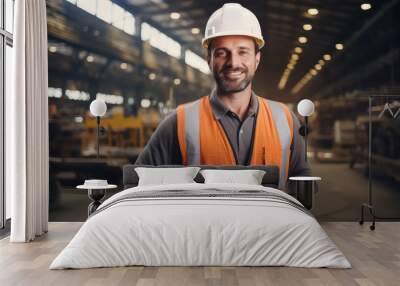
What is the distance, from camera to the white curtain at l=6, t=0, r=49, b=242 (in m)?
5.62

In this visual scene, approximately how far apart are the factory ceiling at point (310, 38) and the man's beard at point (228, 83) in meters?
0.18

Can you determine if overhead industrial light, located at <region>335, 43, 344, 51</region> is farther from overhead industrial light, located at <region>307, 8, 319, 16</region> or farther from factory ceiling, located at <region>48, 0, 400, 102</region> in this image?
A: overhead industrial light, located at <region>307, 8, 319, 16</region>

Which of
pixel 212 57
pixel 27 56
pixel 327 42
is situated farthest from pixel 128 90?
pixel 327 42

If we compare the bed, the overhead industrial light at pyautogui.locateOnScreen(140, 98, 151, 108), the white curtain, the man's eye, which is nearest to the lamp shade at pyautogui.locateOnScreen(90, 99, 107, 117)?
the overhead industrial light at pyautogui.locateOnScreen(140, 98, 151, 108)

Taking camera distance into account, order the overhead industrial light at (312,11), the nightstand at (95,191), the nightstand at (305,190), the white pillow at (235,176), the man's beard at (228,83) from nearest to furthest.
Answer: the white pillow at (235,176)
the nightstand at (95,191)
the nightstand at (305,190)
the man's beard at (228,83)
the overhead industrial light at (312,11)

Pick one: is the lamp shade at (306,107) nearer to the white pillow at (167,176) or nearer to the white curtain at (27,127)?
the white pillow at (167,176)

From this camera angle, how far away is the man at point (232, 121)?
22.2ft

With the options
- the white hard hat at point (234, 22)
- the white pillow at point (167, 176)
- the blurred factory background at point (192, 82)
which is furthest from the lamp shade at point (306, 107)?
the white pillow at point (167, 176)

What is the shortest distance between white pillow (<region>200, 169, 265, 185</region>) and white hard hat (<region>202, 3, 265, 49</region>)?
5.74 ft

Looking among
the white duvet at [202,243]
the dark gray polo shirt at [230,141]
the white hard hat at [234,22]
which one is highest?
the white hard hat at [234,22]

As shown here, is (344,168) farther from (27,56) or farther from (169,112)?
(27,56)

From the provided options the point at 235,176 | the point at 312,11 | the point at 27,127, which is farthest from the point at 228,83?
the point at 27,127

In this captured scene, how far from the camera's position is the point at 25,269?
4.36 m

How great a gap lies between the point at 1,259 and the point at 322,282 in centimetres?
273
